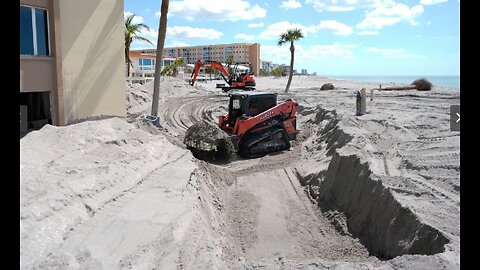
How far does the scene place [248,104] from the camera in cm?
1650

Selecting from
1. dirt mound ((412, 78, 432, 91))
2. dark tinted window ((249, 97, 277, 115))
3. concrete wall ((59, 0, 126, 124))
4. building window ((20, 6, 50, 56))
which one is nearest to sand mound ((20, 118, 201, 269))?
concrete wall ((59, 0, 126, 124))

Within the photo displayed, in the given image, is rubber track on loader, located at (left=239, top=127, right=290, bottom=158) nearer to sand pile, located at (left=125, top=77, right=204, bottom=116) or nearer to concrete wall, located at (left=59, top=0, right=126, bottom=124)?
concrete wall, located at (left=59, top=0, right=126, bottom=124)

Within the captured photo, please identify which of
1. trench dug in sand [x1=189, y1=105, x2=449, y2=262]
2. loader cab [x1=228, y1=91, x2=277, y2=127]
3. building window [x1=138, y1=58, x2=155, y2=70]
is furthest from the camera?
building window [x1=138, y1=58, x2=155, y2=70]

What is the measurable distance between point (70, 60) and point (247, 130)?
6829 mm

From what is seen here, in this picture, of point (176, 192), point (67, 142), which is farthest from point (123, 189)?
point (67, 142)

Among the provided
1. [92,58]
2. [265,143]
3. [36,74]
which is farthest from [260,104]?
[36,74]

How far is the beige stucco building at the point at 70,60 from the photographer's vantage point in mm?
13102

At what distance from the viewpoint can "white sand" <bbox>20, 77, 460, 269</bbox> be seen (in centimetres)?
627

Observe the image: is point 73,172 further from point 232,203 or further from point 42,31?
point 42,31

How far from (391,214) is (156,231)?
4.71m

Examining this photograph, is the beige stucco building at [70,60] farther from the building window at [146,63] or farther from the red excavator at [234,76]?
the building window at [146,63]

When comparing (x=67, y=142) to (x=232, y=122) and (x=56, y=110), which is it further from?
(x=232, y=122)

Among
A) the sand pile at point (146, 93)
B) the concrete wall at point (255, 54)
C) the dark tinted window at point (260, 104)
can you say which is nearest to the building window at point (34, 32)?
the dark tinted window at point (260, 104)

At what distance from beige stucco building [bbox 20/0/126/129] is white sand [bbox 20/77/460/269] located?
117 inches
